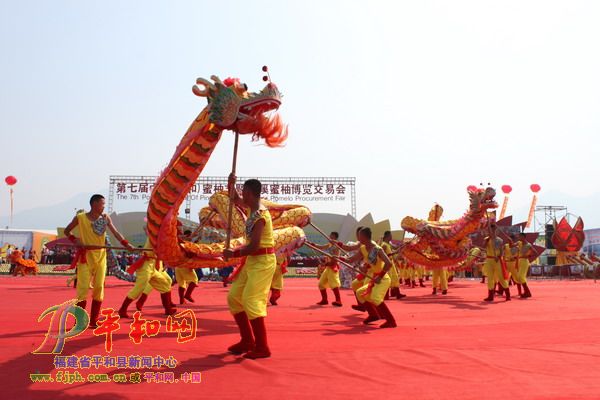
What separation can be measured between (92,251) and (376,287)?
4.15m

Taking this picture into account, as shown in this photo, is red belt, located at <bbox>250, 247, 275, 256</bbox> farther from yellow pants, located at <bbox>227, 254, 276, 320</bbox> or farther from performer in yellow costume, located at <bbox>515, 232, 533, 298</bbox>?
performer in yellow costume, located at <bbox>515, 232, 533, 298</bbox>

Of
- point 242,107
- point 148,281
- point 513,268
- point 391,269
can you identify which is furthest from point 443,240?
point 242,107

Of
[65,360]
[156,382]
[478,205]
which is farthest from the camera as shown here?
[478,205]

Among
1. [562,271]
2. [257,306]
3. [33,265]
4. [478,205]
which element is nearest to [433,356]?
[257,306]

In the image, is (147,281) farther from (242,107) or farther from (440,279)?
(440,279)

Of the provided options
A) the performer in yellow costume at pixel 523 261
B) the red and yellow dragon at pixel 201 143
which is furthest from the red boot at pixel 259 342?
the performer in yellow costume at pixel 523 261

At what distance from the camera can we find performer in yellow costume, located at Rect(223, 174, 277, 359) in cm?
468

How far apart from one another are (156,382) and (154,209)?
291 centimetres

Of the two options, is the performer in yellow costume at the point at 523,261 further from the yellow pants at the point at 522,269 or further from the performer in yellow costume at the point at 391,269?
the performer in yellow costume at the point at 391,269


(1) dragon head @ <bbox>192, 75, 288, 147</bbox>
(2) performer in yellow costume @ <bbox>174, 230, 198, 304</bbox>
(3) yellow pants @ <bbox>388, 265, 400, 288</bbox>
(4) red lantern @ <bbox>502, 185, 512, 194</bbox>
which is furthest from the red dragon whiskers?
(4) red lantern @ <bbox>502, 185, 512, 194</bbox>

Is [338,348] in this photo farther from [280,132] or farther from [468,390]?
[280,132]

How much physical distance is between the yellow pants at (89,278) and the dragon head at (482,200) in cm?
1038

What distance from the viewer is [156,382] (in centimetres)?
385

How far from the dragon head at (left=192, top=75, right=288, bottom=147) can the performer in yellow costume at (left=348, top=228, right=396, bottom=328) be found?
2600 mm
